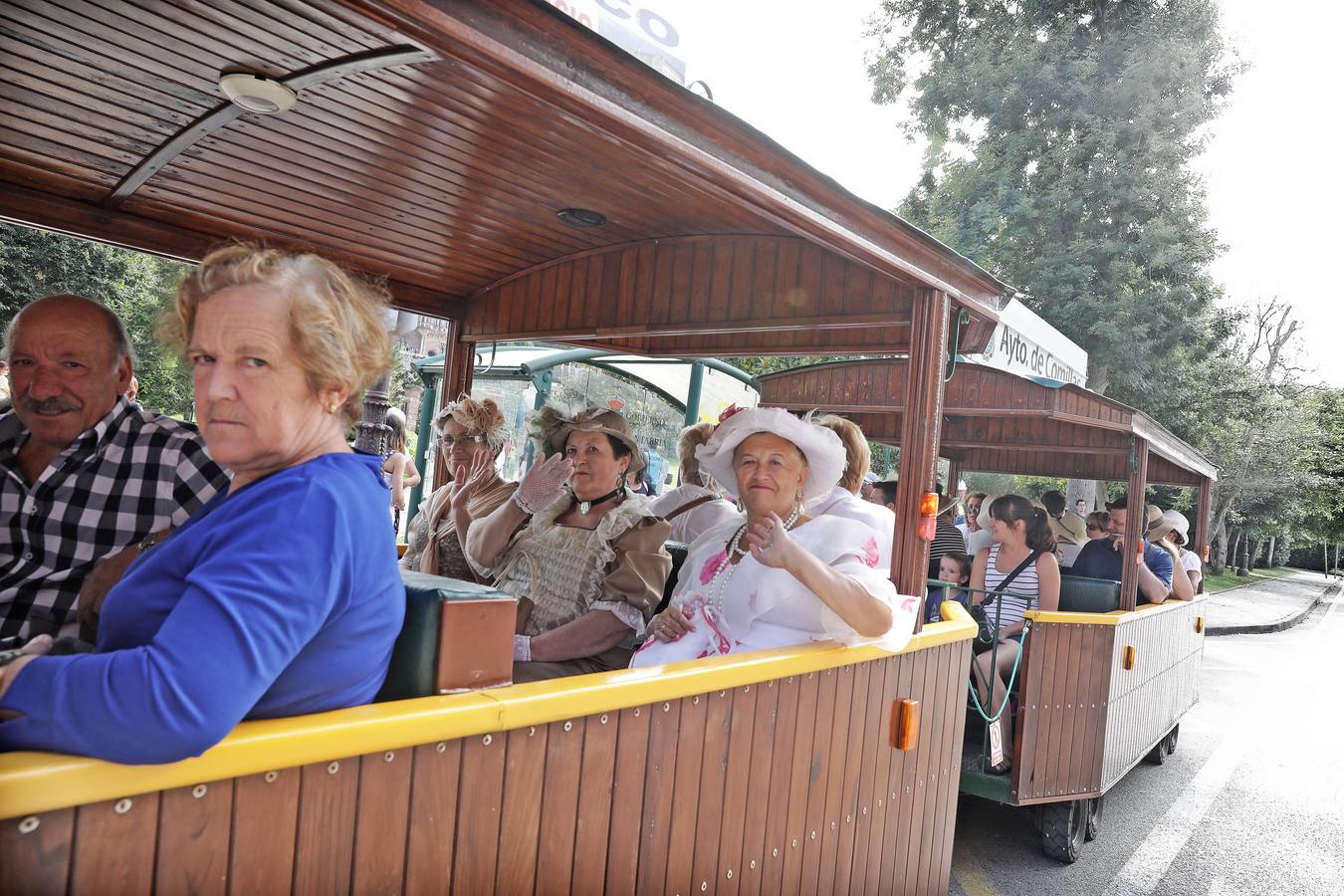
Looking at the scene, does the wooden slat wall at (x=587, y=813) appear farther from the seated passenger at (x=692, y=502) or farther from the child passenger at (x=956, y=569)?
the child passenger at (x=956, y=569)

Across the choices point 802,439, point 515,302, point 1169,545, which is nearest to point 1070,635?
point 802,439

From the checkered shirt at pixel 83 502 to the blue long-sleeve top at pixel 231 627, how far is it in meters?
1.14

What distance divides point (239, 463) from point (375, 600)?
12.2 inches

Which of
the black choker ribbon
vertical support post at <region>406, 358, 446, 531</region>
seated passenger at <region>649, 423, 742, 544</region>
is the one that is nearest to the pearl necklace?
the black choker ribbon

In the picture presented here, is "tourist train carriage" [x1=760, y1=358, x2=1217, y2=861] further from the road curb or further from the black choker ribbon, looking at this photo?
the road curb

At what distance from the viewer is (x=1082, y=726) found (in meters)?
5.10

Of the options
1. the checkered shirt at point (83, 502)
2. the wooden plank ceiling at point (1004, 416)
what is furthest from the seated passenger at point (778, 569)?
the wooden plank ceiling at point (1004, 416)

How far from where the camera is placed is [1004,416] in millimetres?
7414

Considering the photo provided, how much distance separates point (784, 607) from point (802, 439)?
586 mm

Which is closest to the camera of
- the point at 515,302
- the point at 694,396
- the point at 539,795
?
the point at 539,795

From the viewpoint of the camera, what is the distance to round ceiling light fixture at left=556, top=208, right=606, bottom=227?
12.1 feet

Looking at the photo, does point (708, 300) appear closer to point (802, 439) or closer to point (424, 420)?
point (802, 439)

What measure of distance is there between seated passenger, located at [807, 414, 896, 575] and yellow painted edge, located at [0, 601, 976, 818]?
3.82 feet

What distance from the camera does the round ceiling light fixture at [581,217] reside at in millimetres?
3691
